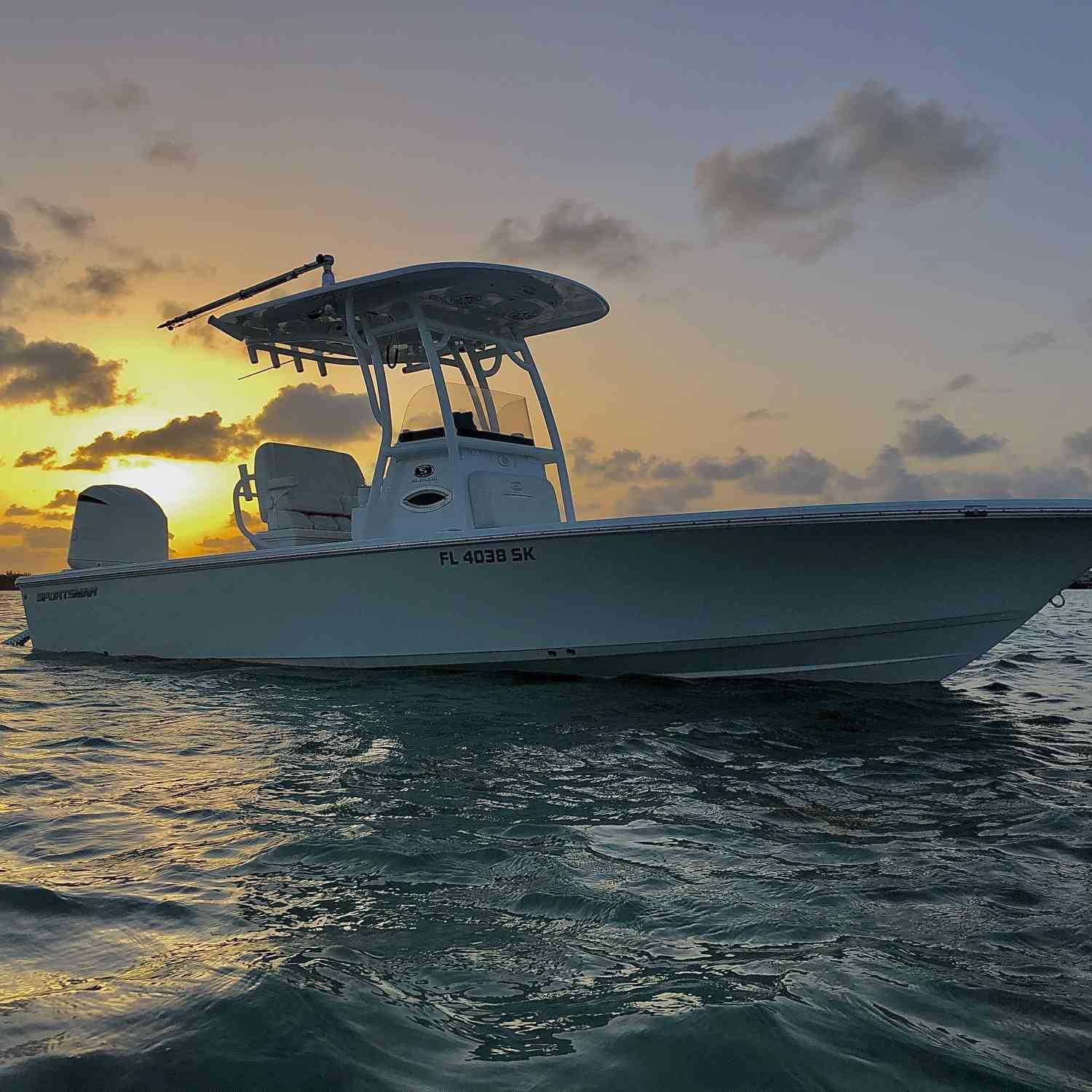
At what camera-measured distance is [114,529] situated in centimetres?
1175

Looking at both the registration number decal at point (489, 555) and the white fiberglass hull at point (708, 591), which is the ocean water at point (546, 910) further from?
the registration number decal at point (489, 555)

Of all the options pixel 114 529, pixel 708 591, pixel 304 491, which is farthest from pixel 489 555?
pixel 114 529

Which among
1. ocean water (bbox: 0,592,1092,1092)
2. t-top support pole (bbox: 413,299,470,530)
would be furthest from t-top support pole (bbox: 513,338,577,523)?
ocean water (bbox: 0,592,1092,1092)

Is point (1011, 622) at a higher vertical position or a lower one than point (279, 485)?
lower

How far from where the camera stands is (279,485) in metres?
10.2

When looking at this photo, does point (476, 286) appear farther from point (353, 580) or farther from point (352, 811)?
point (352, 811)

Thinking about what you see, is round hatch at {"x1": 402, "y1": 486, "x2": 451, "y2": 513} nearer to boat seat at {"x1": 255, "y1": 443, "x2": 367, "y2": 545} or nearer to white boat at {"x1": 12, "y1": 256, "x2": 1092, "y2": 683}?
white boat at {"x1": 12, "y1": 256, "x2": 1092, "y2": 683}

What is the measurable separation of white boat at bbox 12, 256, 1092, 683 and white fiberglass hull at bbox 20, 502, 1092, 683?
0.06 ft

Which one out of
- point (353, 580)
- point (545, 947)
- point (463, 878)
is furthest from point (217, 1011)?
point (353, 580)

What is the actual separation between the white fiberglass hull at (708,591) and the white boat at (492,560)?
0.06 ft

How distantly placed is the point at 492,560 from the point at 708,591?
5.85 ft

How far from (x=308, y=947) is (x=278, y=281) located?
8928 mm

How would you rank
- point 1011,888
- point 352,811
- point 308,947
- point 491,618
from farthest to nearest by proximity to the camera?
point 491,618 < point 352,811 < point 1011,888 < point 308,947

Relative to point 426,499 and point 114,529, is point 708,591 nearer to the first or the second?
point 426,499
